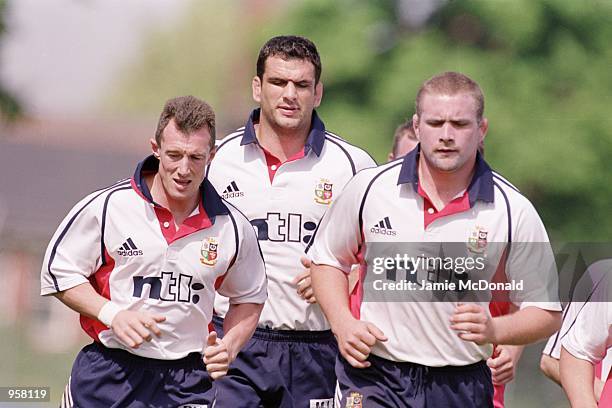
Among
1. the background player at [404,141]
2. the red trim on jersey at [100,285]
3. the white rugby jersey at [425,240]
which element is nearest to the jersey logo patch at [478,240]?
the white rugby jersey at [425,240]

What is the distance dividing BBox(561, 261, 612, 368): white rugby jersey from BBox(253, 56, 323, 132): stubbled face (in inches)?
76.3

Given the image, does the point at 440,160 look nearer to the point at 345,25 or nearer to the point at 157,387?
the point at 157,387

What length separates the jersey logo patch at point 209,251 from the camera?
546 centimetres

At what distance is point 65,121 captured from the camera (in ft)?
56.4

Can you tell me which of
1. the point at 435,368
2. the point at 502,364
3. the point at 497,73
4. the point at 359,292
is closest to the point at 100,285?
the point at 359,292

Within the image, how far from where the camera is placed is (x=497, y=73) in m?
17.2

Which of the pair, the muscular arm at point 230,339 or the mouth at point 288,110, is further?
the mouth at point 288,110

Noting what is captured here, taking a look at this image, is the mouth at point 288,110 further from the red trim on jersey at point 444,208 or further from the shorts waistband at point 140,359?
the shorts waistband at point 140,359

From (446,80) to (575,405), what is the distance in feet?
5.14

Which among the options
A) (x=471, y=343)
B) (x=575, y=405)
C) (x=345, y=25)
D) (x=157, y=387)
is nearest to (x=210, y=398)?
(x=157, y=387)

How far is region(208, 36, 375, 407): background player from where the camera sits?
6367 millimetres

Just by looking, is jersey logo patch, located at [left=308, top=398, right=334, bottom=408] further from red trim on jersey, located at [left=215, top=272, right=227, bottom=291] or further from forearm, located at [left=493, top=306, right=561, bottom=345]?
forearm, located at [left=493, top=306, right=561, bottom=345]

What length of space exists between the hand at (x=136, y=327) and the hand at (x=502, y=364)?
1.92 meters

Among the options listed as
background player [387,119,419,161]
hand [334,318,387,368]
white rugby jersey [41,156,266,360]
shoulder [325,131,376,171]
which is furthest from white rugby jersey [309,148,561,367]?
background player [387,119,419,161]
